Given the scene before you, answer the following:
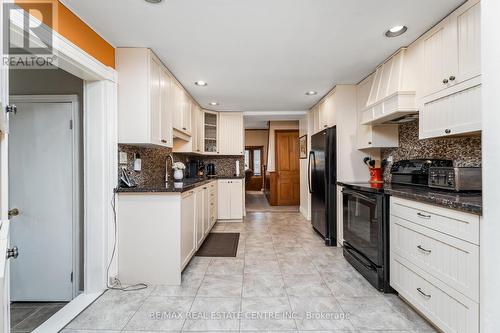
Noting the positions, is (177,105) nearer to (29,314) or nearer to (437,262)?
(29,314)

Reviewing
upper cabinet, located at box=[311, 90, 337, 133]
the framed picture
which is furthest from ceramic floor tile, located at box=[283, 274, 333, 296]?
the framed picture

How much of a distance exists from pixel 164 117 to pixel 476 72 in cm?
276

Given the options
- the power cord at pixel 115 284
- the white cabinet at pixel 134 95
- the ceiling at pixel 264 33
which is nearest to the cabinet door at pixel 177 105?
the ceiling at pixel 264 33

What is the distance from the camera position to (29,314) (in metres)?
2.09

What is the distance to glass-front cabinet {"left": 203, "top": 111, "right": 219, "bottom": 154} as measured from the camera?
17.2ft

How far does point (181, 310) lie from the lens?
1.98 m

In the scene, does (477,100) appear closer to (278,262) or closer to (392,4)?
(392,4)

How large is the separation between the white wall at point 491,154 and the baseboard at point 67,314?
7.78 feet

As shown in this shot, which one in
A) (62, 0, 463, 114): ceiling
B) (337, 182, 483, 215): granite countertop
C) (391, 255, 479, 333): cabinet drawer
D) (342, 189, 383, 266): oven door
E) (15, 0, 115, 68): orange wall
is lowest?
(391, 255, 479, 333): cabinet drawer

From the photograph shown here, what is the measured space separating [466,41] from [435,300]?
1.81m

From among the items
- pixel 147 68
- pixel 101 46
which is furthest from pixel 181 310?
pixel 101 46

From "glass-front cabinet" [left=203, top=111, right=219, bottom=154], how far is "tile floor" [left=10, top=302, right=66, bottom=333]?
11.5 feet

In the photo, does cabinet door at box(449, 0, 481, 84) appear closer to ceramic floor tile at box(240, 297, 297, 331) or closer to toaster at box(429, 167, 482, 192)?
toaster at box(429, 167, 482, 192)

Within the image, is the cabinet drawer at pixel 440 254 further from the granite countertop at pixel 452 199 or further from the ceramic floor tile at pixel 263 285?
the ceramic floor tile at pixel 263 285
